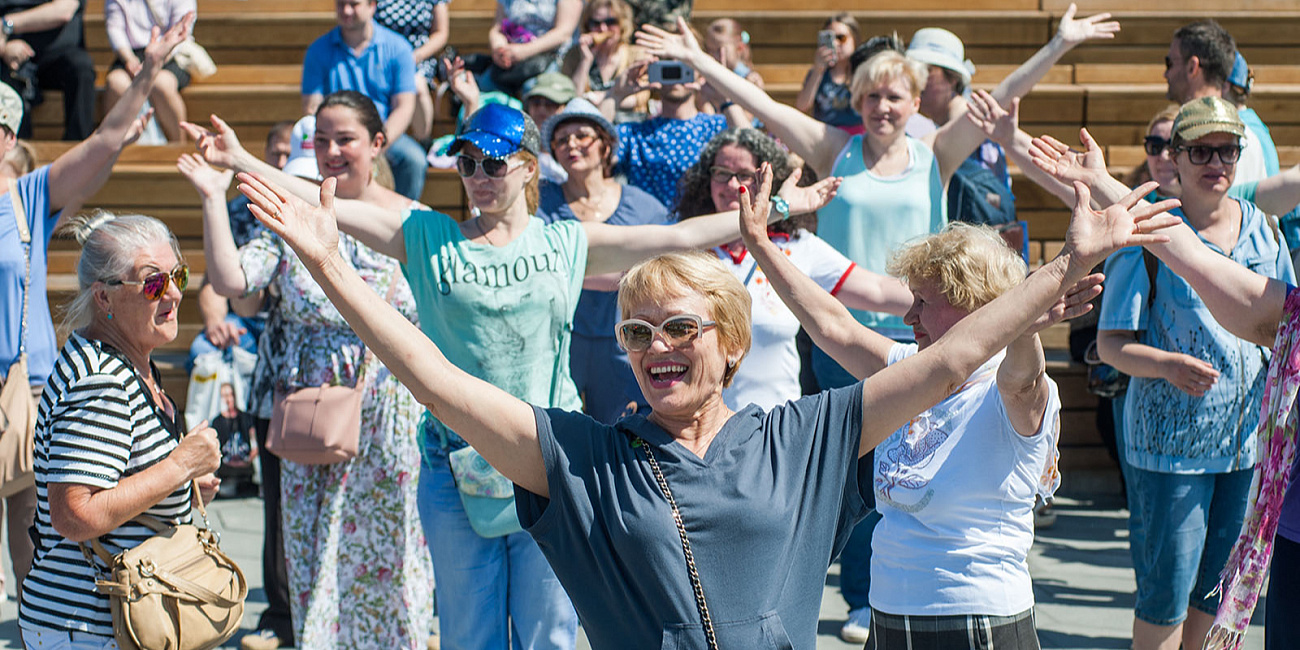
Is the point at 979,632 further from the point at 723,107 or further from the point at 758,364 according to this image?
the point at 723,107

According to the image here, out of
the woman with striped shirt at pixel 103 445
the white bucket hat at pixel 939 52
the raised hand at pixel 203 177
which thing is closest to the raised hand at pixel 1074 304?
the woman with striped shirt at pixel 103 445

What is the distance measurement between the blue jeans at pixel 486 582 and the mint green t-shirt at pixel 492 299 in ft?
1.01

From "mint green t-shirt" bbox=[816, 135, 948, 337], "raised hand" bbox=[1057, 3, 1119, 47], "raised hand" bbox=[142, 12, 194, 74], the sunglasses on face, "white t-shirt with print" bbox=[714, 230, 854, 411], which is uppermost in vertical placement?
"raised hand" bbox=[1057, 3, 1119, 47]

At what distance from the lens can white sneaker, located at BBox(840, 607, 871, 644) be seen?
15.9ft

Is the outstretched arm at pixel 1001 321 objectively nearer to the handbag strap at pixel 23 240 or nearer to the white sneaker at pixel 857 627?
the white sneaker at pixel 857 627

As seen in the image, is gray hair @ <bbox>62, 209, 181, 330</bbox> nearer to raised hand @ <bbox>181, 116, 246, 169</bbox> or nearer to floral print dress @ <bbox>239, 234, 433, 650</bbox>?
raised hand @ <bbox>181, 116, 246, 169</bbox>

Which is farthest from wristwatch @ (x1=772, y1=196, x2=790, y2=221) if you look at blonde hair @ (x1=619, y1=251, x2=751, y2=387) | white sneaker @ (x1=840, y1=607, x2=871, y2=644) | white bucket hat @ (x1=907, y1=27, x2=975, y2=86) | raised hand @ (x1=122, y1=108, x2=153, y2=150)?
white bucket hat @ (x1=907, y1=27, x2=975, y2=86)

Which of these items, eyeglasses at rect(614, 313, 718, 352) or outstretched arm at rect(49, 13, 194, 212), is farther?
outstretched arm at rect(49, 13, 194, 212)

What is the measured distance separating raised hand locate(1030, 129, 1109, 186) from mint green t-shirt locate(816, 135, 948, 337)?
6.52 ft

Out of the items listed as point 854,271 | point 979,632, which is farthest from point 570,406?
point 979,632

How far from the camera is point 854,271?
14.0 feet

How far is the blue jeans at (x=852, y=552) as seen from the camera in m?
4.91

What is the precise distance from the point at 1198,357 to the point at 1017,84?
1.54 m

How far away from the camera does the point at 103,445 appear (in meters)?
2.87
